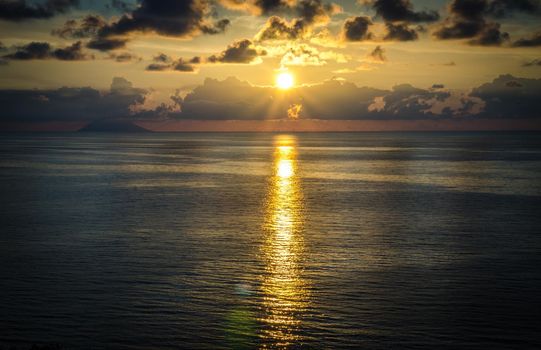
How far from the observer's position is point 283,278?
38656mm

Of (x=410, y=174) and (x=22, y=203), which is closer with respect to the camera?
(x=22, y=203)

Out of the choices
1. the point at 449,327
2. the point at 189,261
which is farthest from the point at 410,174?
the point at 449,327

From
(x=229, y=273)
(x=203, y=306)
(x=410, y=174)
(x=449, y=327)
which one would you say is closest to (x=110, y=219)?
(x=229, y=273)

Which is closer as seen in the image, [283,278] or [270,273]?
[283,278]

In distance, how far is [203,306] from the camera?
106 feet

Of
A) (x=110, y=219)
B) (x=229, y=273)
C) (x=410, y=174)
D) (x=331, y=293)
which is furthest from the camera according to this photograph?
(x=410, y=174)

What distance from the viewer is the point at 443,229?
192 feet

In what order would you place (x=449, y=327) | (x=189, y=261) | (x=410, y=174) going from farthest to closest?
(x=410, y=174), (x=189, y=261), (x=449, y=327)

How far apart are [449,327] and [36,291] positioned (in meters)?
24.0

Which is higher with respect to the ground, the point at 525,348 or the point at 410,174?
the point at 525,348

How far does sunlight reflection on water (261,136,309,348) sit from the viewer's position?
28641mm

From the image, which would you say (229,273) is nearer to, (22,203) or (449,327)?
(449,327)

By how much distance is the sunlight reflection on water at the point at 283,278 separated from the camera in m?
28.6

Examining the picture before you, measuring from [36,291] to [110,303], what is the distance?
573cm
